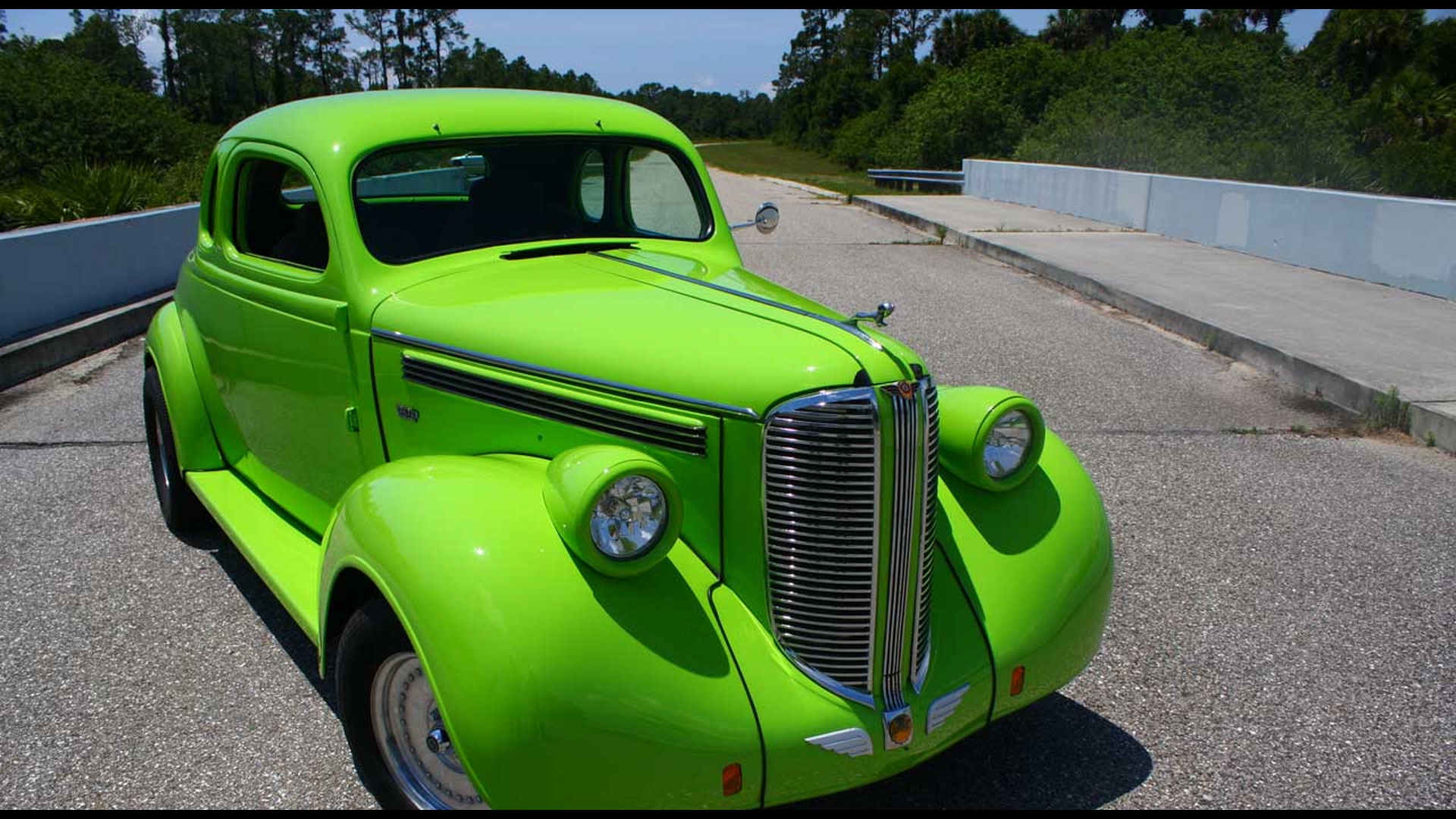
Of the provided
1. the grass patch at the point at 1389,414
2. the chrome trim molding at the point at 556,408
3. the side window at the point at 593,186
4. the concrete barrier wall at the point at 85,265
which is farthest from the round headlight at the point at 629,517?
the concrete barrier wall at the point at 85,265

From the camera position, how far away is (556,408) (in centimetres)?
282

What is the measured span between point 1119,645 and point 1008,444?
3.87 feet

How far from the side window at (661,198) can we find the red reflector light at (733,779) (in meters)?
2.30

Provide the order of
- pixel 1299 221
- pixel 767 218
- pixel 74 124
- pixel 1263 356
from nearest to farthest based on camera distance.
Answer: pixel 767 218, pixel 1263 356, pixel 1299 221, pixel 74 124

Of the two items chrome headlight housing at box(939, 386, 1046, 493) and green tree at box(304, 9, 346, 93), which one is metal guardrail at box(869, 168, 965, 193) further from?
green tree at box(304, 9, 346, 93)

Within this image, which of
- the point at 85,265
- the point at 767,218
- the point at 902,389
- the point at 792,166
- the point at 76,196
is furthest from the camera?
the point at 792,166

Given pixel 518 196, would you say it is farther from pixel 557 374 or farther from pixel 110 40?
pixel 110 40

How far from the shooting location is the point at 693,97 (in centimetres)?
10494

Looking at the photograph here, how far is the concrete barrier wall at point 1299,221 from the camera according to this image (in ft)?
31.6

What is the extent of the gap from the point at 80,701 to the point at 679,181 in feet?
8.96

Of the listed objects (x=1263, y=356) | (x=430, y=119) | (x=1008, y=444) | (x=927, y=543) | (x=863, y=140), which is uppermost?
(x=863, y=140)

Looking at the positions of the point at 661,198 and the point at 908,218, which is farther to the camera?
the point at 908,218

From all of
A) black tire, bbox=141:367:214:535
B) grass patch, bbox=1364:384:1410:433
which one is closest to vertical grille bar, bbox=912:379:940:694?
black tire, bbox=141:367:214:535

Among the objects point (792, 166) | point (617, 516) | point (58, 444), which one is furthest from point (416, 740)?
point (792, 166)
